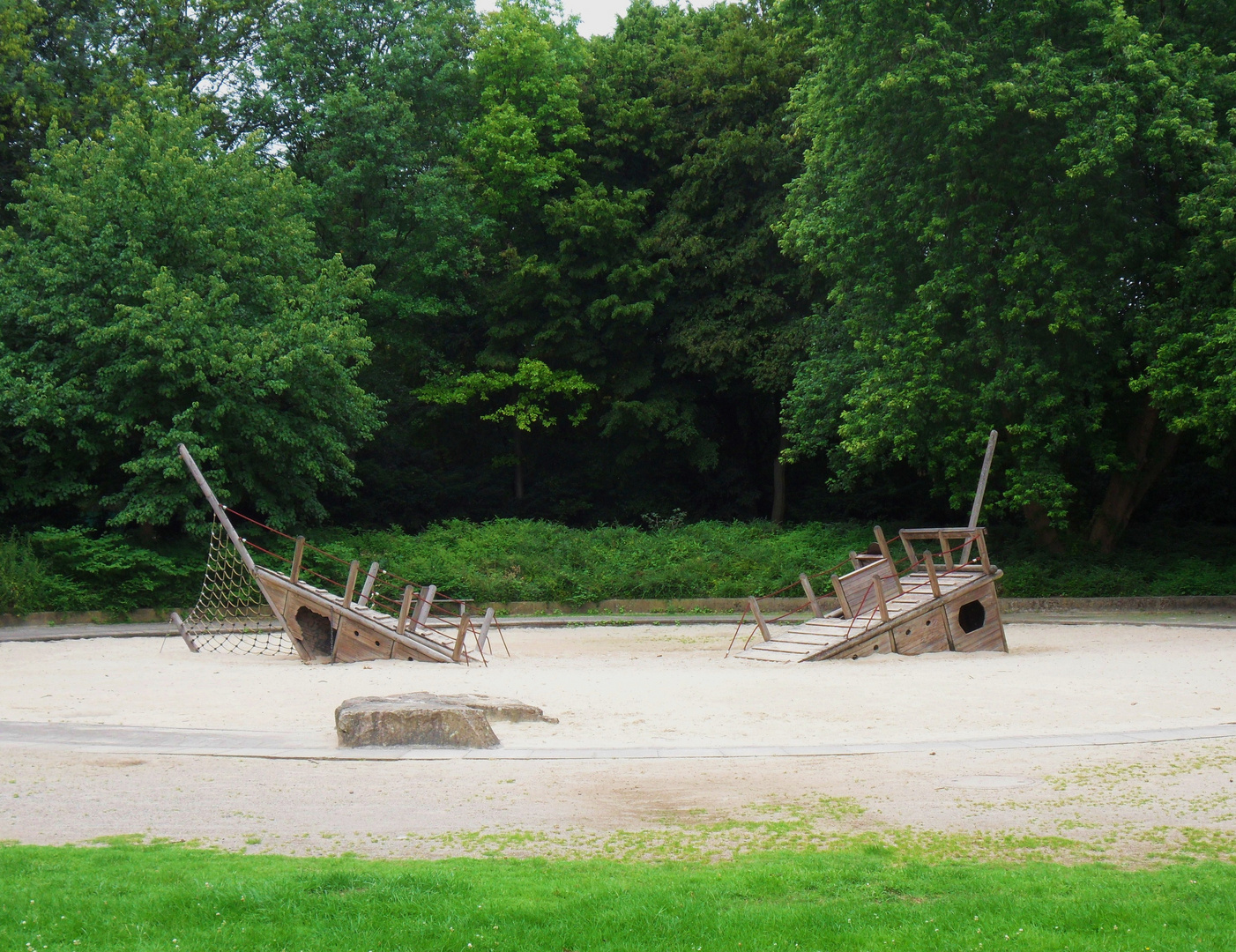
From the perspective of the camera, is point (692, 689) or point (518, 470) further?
point (518, 470)

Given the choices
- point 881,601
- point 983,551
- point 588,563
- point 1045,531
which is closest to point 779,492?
point 1045,531

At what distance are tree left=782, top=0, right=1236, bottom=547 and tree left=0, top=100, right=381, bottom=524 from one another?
497 inches

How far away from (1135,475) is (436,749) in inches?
909

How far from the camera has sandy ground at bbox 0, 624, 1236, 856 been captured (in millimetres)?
7406

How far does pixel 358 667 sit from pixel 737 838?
11374 millimetres

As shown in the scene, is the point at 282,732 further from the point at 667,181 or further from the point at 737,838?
the point at 667,181

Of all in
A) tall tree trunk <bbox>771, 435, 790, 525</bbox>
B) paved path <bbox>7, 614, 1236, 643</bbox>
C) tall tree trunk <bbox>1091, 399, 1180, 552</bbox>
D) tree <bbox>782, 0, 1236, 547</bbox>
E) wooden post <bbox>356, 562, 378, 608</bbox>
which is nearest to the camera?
wooden post <bbox>356, 562, 378, 608</bbox>

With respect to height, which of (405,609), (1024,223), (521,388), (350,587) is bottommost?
(405,609)

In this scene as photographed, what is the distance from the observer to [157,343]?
82.5 ft

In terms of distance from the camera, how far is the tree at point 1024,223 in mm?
23781

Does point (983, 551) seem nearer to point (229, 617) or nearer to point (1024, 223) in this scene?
point (1024, 223)

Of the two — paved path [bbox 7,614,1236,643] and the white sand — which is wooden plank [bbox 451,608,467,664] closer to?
the white sand

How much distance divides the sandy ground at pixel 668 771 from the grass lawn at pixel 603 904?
77cm

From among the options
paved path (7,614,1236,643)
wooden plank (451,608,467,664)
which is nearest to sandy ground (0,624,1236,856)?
wooden plank (451,608,467,664)
